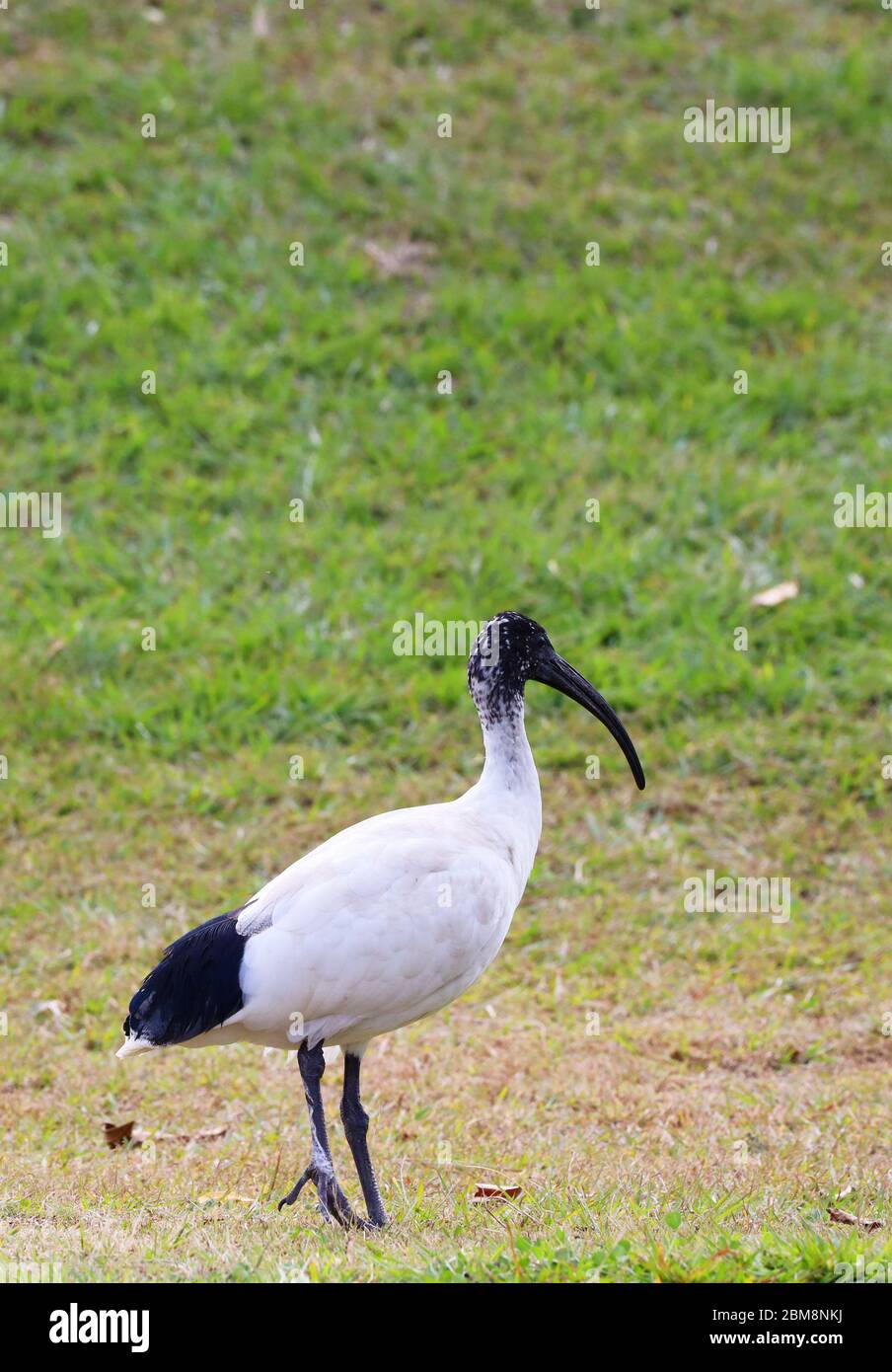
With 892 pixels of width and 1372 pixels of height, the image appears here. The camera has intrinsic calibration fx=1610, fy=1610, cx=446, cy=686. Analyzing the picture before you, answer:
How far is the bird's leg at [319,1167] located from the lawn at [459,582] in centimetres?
15

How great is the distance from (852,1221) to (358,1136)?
1.32 m

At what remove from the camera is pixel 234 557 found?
8.82m

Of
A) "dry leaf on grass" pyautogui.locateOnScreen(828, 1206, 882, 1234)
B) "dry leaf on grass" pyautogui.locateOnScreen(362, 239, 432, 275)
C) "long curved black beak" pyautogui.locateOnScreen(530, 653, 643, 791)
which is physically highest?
"dry leaf on grass" pyautogui.locateOnScreen(362, 239, 432, 275)

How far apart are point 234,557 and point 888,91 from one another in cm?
654

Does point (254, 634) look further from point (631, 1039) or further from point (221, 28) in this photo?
point (221, 28)

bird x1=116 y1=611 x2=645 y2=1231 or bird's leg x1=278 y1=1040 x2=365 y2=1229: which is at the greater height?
bird x1=116 y1=611 x2=645 y2=1231

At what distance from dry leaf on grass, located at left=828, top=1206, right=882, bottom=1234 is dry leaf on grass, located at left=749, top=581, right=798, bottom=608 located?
4.74m

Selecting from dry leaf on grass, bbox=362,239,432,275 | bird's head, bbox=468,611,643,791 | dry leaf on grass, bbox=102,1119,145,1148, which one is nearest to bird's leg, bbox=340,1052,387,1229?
dry leaf on grass, bbox=102,1119,145,1148

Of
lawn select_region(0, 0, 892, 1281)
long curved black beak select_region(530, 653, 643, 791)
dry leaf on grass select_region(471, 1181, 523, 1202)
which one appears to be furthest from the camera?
long curved black beak select_region(530, 653, 643, 791)

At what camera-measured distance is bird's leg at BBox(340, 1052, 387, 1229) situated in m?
4.25

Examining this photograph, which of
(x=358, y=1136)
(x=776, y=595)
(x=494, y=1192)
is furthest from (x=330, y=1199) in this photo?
(x=776, y=595)

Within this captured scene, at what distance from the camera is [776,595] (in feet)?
28.0

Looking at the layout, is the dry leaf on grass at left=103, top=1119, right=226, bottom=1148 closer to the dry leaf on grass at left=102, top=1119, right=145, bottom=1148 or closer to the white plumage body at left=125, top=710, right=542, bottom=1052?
the dry leaf on grass at left=102, top=1119, right=145, bottom=1148

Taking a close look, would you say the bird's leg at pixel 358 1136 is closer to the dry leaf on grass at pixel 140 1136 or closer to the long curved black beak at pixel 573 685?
the dry leaf on grass at pixel 140 1136
